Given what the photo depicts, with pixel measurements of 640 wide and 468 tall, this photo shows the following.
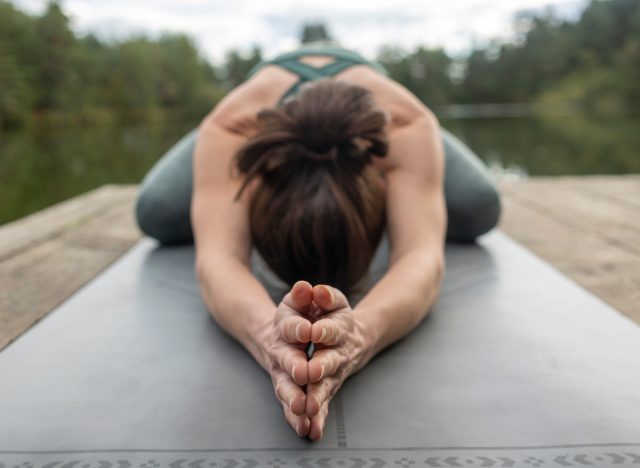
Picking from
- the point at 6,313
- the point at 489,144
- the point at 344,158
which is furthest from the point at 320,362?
the point at 489,144

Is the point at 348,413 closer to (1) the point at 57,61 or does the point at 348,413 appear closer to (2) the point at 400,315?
(2) the point at 400,315

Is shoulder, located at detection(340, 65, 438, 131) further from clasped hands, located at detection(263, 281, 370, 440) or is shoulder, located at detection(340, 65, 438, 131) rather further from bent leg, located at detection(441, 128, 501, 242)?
clasped hands, located at detection(263, 281, 370, 440)

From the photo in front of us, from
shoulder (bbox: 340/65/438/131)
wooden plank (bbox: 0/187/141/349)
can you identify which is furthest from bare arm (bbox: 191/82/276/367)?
wooden plank (bbox: 0/187/141/349)

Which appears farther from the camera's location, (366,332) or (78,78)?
(78,78)

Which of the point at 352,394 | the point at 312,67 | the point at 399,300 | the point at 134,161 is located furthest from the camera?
the point at 134,161

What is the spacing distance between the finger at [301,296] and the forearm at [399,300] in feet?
0.53

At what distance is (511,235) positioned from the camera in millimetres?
2154

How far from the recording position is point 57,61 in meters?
20.9

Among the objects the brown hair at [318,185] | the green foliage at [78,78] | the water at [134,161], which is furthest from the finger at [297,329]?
the green foliage at [78,78]

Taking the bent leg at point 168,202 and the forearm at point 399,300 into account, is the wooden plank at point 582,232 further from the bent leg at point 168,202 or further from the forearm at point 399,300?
the bent leg at point 168,202

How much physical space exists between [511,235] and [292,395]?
5.29 feet

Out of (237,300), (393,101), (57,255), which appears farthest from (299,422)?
(57,255)

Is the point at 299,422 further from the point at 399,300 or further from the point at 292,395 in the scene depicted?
the point at 399,300

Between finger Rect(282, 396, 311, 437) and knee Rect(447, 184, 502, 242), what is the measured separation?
116 centimetres
